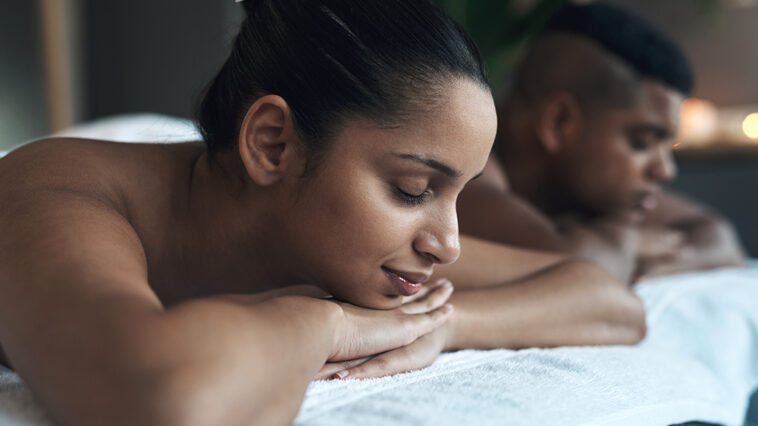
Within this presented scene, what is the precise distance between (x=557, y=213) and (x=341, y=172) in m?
1.26

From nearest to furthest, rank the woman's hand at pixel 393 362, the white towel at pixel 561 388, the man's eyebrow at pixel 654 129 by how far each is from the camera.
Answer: the white towel at pixel 561 388 → the woman's hand at pixel 393 362 → the man's eyebrow at pixel 654 129

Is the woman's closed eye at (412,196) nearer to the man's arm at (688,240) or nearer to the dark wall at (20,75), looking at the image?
the man's arm at (688,240)

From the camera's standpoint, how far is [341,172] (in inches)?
29.4

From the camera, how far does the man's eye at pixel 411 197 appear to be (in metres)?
0.75

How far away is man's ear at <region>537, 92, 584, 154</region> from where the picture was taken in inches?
67.1

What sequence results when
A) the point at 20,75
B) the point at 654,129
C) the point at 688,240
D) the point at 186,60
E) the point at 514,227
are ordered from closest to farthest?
the point at 514,227 < the point at 654,129 < the point at 688,240 < the point at 20,75 < the point at 186,60

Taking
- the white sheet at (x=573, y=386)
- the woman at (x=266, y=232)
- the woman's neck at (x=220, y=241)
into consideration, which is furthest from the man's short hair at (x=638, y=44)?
the woman's neck at (x=220, y=241)

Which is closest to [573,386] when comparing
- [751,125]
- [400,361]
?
[400,361]

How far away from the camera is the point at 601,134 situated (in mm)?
1672

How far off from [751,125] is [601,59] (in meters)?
1.68

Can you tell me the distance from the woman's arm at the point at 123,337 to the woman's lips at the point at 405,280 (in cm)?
15

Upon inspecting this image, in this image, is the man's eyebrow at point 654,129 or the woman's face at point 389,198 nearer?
the woman's face at point 389,198

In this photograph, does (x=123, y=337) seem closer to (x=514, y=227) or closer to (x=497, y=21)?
(x=514, y=227)

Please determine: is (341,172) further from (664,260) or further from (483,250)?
(664,260)
